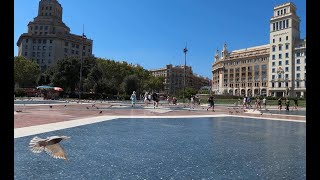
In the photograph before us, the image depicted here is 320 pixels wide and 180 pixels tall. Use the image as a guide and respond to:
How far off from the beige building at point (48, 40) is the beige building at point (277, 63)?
73555 mm

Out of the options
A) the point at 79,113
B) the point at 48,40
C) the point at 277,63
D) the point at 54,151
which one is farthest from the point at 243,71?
the point at 54,151

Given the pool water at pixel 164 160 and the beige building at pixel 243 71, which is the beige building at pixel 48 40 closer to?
the beige building at pixel 243 71

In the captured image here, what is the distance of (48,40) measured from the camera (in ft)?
425

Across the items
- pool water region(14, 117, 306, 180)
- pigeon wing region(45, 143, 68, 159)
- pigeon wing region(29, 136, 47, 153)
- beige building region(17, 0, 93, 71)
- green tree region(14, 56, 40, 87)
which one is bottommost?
pool water region(14, 117, 306, 180)

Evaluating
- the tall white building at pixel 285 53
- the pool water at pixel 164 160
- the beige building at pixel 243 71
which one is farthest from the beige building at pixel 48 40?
the pool water at pixel 164 160

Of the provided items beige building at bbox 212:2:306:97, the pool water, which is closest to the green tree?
beige building at bbox 212:2:306:97

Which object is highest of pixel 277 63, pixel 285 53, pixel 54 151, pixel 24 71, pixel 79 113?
pixel 285 53

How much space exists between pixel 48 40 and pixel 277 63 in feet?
316

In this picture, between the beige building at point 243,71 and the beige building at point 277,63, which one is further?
the beige building at point 243,71

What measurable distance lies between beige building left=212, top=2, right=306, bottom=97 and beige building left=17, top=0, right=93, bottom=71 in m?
73.6

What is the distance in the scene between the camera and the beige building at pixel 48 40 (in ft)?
424

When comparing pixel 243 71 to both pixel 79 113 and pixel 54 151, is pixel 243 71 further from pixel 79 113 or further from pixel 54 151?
pixel 54 151

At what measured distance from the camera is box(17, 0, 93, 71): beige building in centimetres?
12938

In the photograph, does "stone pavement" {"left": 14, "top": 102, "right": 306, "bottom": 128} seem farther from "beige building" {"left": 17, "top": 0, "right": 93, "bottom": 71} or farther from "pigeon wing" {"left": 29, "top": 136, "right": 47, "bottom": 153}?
"beige building" {"left": 17, "top": 0, "right": 93, "bottom": 71}
